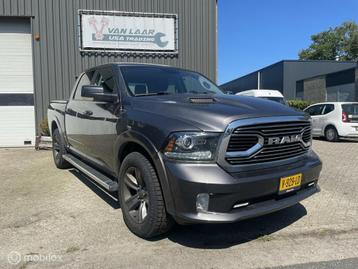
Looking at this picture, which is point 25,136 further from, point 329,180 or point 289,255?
point 289,255

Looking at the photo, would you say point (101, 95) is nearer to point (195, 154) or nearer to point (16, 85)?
point (195, 154)

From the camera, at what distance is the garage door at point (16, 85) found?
11.2 meters

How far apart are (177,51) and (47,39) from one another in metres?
4.12

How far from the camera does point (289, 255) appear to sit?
11.5ft

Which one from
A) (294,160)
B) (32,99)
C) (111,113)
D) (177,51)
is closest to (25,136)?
(32,99)

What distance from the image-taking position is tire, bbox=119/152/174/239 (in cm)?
352

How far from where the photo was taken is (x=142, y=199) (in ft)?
12.6

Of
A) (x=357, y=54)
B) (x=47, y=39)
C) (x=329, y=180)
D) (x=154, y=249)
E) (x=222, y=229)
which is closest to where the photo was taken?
(x=154, y=249)

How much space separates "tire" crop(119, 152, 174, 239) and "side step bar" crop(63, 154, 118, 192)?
0.22 metres

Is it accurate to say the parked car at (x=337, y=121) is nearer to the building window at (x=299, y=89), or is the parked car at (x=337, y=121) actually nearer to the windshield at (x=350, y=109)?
the windshield at (x=350, y=109)

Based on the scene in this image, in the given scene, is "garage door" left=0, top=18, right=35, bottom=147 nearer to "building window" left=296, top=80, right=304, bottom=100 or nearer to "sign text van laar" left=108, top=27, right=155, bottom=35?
"sign text van laar" left=108, top=27, right=155, bottom=35

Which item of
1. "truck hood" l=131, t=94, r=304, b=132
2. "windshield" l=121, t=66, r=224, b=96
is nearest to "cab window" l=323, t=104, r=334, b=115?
"windshield" l=121, t=66, r=224, b=96

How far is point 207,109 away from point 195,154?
53 centimetres

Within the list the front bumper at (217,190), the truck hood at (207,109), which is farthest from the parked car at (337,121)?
the front bumper at (217,190)
